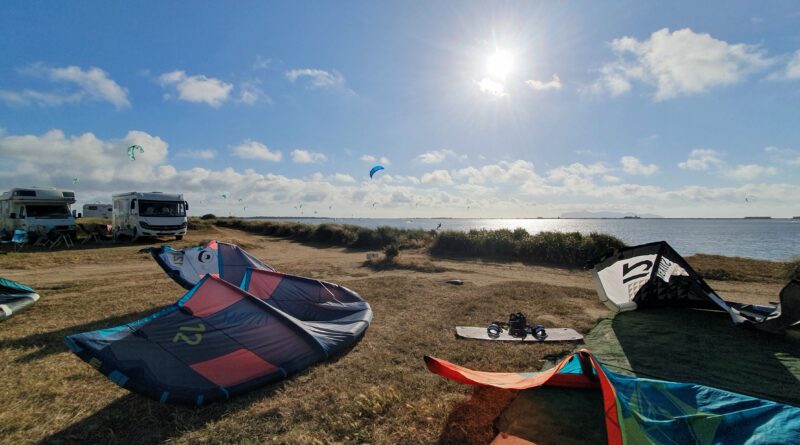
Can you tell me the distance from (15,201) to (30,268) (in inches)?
358

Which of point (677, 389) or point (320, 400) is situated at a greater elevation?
point (677, 389)

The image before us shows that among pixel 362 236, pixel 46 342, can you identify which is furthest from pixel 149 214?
pixel 46 342

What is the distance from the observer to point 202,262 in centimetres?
759

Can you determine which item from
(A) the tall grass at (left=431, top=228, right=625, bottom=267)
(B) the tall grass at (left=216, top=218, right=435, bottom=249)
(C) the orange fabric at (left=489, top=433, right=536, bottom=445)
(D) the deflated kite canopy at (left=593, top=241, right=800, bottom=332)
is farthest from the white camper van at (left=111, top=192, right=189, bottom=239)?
(C) the orange fabric at (left=489, top=433, right=536, bottom=445)

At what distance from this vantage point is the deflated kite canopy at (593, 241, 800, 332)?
247 inches

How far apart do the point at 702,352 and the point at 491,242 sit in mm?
12629

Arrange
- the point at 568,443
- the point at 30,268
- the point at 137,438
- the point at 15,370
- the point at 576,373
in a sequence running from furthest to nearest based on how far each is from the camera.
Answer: the point at 30,268, the point at 15,370, the point at 576,373, the point at 137,438, the point at 568,443

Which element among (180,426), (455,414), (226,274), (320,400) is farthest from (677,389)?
(226,274)

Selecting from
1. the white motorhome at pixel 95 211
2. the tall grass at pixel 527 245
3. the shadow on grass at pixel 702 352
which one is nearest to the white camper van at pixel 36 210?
the tall grass at pixel 527 245

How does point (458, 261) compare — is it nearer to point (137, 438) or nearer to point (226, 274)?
point (226, 274)

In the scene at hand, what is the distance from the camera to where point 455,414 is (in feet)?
11.3

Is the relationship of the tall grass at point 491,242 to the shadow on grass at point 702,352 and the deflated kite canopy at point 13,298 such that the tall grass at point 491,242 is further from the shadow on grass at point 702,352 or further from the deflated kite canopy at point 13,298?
the deflated kite canopy at point 13,298

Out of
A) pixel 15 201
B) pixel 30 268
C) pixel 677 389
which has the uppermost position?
pixel 15 201

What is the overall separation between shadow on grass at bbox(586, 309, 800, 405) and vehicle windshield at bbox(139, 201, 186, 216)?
2147 cm
